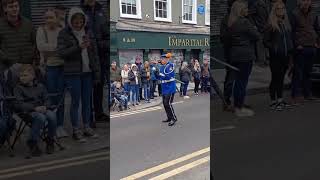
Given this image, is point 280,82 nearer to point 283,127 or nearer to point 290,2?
point 283,127

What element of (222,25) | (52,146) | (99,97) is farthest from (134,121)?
(222,25)

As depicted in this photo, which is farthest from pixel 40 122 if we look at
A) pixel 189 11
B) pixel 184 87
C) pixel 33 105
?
pixel 189 11

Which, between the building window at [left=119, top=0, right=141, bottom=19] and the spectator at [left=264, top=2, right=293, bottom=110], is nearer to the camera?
the building window at [left=119, top=0, right=141, bottom=19]

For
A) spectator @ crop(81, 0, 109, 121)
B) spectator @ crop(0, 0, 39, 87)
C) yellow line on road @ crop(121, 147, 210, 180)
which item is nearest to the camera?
spectator @ crop(0, 0, 39, 87)

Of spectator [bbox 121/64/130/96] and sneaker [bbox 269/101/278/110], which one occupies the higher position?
spectator [bbox 121/64/130/96]

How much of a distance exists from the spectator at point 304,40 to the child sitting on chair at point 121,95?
0.64 m

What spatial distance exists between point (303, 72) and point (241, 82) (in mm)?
242

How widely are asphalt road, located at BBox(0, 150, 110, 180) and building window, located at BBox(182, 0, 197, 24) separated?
540 millimetres

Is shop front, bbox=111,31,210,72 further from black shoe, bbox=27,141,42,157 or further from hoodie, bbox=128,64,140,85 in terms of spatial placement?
black shoe, bbox=27,141,42,157

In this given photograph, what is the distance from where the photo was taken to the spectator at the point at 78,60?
161 centimetres

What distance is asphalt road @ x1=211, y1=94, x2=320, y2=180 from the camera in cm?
176

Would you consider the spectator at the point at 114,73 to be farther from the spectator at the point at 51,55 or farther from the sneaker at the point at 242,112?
the sneaker at the point at 242,112

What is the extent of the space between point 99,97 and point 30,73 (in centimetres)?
25

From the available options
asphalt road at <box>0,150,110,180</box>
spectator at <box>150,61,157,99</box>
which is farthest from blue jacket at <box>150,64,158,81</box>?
asphalt road at <box>0,150,110,180</box>
